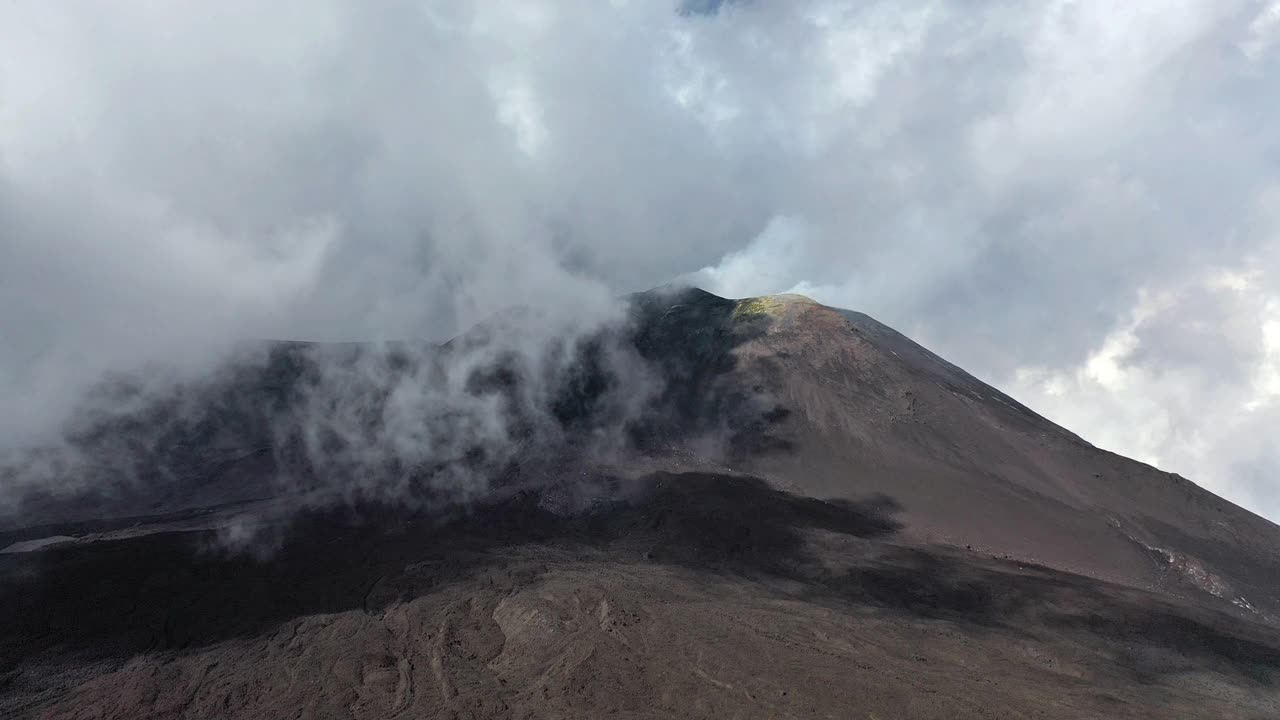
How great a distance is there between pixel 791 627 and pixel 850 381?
34131 mm

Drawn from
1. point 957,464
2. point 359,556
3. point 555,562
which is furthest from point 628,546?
point 957,464

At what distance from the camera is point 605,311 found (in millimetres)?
71938

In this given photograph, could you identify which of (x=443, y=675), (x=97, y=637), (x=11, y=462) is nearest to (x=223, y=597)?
(x=97, y=637)

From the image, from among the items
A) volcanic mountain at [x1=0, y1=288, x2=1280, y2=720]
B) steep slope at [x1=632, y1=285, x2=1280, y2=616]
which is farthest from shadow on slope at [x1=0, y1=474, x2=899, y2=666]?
steep slope at [x1=632, y1=285, x2=1280, y2=616]

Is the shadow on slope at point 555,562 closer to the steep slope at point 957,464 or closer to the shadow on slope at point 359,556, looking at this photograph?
the shadow on slope at point 359,556

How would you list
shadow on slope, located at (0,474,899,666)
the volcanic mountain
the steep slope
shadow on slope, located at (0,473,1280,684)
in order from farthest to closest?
1. the steep slope
2. shadow on slope, located at (0,473,1280,684)
3. shadow on slope, located at (0,474,899,666)
4. the volcanic mountain

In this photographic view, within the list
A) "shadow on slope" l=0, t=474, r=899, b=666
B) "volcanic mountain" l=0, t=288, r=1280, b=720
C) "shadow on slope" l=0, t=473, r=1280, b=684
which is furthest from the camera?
"shadow on slope" l=0, t=473, r=1280, b=684

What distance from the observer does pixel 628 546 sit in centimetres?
3738

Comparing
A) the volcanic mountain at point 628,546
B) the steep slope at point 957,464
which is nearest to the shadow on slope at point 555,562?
the volcanic mountain at point 628,546

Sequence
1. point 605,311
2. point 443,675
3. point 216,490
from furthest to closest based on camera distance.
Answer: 1. point 605,311
2. point 216,490
3. point 443,675

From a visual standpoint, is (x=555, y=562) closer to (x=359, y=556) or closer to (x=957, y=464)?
(x=359, y=556)

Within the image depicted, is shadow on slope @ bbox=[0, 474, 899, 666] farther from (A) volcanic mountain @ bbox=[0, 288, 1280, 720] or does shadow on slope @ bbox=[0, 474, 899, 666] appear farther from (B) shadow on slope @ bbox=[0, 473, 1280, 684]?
(A) volcanic mountain @ bbox=[0, 288, 1280, 720]

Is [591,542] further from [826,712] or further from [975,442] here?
[975,442]

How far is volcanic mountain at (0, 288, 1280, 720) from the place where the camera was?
72.2 ft
